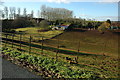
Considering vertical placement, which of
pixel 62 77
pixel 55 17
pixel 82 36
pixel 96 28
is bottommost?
pixel 62 77

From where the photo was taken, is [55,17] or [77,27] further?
[55,17]

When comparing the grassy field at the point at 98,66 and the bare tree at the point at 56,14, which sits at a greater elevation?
the bare tree at the point at 56,14

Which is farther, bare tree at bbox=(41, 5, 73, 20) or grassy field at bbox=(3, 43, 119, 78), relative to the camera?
bare tree at bbox=(41, 5, 73, 20)

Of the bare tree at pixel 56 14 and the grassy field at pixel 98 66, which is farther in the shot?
the bare tree at pixel 56 14

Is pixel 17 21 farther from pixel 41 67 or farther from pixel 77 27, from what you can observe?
pixel 41 67

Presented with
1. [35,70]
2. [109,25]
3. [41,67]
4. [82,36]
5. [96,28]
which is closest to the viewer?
[35,70]

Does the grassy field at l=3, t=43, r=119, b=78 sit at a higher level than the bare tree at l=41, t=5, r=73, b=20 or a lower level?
lower

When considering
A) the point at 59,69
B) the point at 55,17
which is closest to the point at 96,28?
the point at 55,17

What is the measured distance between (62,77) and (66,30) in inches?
906

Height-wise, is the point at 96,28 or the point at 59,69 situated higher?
the point at 96,28

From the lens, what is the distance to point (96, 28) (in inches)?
1081

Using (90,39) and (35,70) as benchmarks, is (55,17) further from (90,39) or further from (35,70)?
(35,70)

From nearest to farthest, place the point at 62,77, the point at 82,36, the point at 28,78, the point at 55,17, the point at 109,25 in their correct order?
the point at 28,78 < the point at 62,77 < the point at 82,36 < the point at 109,25 < the point at 55,17

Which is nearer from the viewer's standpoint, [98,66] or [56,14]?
[98,66]
